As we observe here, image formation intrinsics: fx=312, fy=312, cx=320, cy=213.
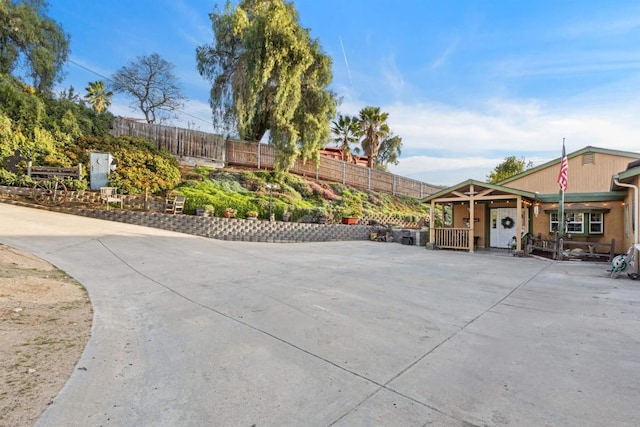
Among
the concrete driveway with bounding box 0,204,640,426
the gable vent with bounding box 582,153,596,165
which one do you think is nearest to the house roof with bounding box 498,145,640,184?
the gable vent with bounding box 582,153,596,165

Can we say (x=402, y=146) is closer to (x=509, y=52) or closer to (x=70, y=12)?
(x=509, y=52)

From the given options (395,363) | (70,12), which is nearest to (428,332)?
(395,363)

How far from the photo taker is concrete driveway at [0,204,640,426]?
2.07 meters

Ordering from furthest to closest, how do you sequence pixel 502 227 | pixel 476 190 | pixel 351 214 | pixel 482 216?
pixel 351 214 < pixel 482 216 < pixel 502 227 < pixel 476 190

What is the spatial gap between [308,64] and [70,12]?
1163cm

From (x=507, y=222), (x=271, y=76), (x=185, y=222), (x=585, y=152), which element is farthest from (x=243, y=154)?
(x=585, y=152)

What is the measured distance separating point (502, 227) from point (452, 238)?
2822 millimetres

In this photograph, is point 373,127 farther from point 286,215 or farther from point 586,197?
point 586,197

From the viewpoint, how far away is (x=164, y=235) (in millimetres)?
10555

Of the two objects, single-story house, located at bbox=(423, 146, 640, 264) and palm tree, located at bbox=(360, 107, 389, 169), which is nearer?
single-story house, located at bbox=(423, 146, 640, 264)

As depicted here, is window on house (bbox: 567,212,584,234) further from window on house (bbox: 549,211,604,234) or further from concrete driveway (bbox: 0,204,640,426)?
concrete driveway (bbox: 0,204,640,426)

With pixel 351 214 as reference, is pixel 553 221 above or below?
below

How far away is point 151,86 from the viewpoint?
2250 cm

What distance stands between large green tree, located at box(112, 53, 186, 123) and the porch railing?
20.4 m
